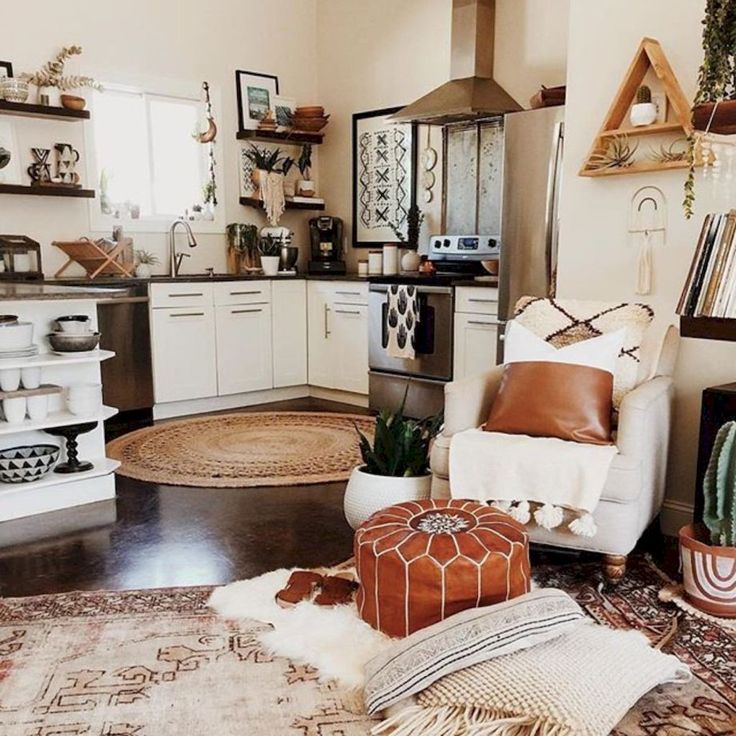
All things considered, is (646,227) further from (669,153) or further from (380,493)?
(380,493)

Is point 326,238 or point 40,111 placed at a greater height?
point 40,111

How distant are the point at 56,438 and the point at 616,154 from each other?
2.71 m

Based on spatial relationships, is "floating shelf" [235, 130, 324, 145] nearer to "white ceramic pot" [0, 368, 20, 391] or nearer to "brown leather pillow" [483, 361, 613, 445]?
"white ceramic pot" [0, 368, 20, 391]

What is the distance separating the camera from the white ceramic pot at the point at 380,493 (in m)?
2.79

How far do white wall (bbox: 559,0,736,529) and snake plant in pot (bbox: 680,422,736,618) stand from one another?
68cm

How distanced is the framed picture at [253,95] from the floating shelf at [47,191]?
4.77ft

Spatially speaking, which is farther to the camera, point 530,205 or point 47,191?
point 47,191

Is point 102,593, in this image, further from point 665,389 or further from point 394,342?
point 394,342

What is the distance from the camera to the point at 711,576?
7.75ft

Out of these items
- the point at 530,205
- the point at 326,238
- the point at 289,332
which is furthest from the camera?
the point at 326,238

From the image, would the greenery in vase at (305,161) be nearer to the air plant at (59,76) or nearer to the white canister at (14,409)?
the air plant at (59,76)

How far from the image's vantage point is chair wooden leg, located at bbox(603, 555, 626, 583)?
247 cm

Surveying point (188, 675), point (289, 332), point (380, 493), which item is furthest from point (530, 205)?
point (188, 675)

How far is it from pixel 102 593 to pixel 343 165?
4639 mm
